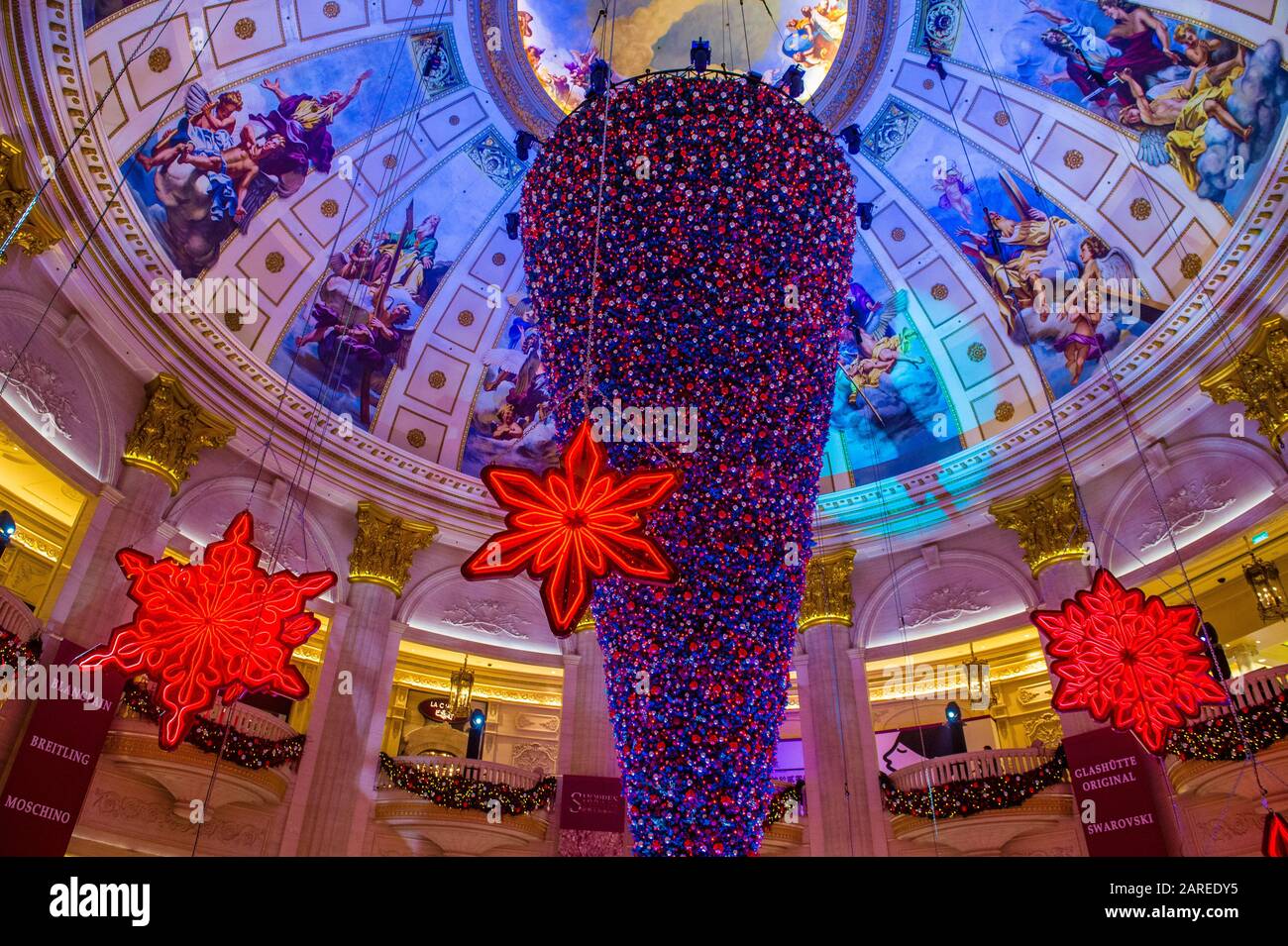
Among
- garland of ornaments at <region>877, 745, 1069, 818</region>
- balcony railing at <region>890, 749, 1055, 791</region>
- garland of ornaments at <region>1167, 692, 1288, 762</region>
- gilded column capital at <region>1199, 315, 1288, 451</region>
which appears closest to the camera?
garland of ornaments at <region>1167, 692, 1288, 762</region>

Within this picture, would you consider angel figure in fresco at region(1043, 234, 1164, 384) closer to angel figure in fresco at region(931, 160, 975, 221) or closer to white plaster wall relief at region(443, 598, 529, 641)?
angel figure in fresco at region(931, 160, 975, 221)

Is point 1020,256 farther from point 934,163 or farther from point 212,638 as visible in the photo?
point 212,638

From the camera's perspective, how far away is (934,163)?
19.5 m

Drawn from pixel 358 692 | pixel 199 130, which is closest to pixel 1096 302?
pixel 358 692

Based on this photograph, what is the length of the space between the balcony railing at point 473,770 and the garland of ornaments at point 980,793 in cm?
761

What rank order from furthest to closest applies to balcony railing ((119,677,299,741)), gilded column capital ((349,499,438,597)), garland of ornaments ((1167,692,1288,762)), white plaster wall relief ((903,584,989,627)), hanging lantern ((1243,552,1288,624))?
white plaster wall relief ((903,584,989,627)), gilded column capital ((349,499,438,597)), balcony railing ((119,677,299,741)), hanging lantern ((1243,552,1288,624)), garland of ornaments ((1167,692,1288,762))

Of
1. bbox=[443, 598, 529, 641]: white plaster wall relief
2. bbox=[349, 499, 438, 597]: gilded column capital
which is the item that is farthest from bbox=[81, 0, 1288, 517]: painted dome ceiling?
bbox=[443, 598, 529, 641]: white plaster wall relief

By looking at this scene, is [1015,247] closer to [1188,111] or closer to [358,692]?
[1188,111]

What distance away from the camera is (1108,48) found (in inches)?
644

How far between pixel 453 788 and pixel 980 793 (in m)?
10.1

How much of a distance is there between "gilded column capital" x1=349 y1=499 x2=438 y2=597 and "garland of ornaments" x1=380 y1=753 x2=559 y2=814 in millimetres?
3848

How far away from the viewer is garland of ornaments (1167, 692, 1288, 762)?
1254 centimetres
